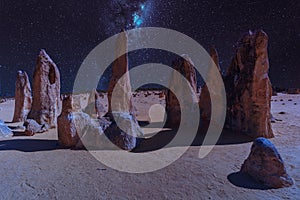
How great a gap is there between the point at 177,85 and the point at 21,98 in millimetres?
8408

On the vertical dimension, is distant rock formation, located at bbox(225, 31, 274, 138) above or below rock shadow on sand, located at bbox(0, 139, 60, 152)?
above

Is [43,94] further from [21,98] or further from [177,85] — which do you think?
[177,85]

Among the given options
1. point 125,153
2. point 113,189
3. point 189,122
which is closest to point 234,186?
point 113,189

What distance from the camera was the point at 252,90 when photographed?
21.5ft

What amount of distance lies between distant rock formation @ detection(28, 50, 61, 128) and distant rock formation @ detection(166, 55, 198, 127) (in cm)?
501

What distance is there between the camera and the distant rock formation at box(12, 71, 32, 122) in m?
11.7

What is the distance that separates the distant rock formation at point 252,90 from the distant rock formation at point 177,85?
1855 millimetres

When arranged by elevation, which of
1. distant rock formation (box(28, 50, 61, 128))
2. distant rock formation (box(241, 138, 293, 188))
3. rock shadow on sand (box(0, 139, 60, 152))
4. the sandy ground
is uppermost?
distant rock formation (box(28, 50, 61, 128))

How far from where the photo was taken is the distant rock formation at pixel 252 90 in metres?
6.36

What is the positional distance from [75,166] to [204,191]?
98.3 inches

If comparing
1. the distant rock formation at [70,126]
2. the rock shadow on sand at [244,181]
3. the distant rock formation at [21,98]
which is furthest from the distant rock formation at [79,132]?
the distant rock formation at [21,98]

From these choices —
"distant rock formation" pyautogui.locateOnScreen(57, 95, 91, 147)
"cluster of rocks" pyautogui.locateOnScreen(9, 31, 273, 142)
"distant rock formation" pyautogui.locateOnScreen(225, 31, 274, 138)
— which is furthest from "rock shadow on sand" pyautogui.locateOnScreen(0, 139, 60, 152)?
"distant rock formation" pyautogui.locateOnScreen(225, 31, 274, 138)

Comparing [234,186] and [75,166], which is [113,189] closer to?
[75,166]

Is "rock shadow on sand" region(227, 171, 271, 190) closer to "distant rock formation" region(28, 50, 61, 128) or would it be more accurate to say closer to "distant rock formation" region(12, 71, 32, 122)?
"distant rock formation" region(28, 50, 61, 128)
